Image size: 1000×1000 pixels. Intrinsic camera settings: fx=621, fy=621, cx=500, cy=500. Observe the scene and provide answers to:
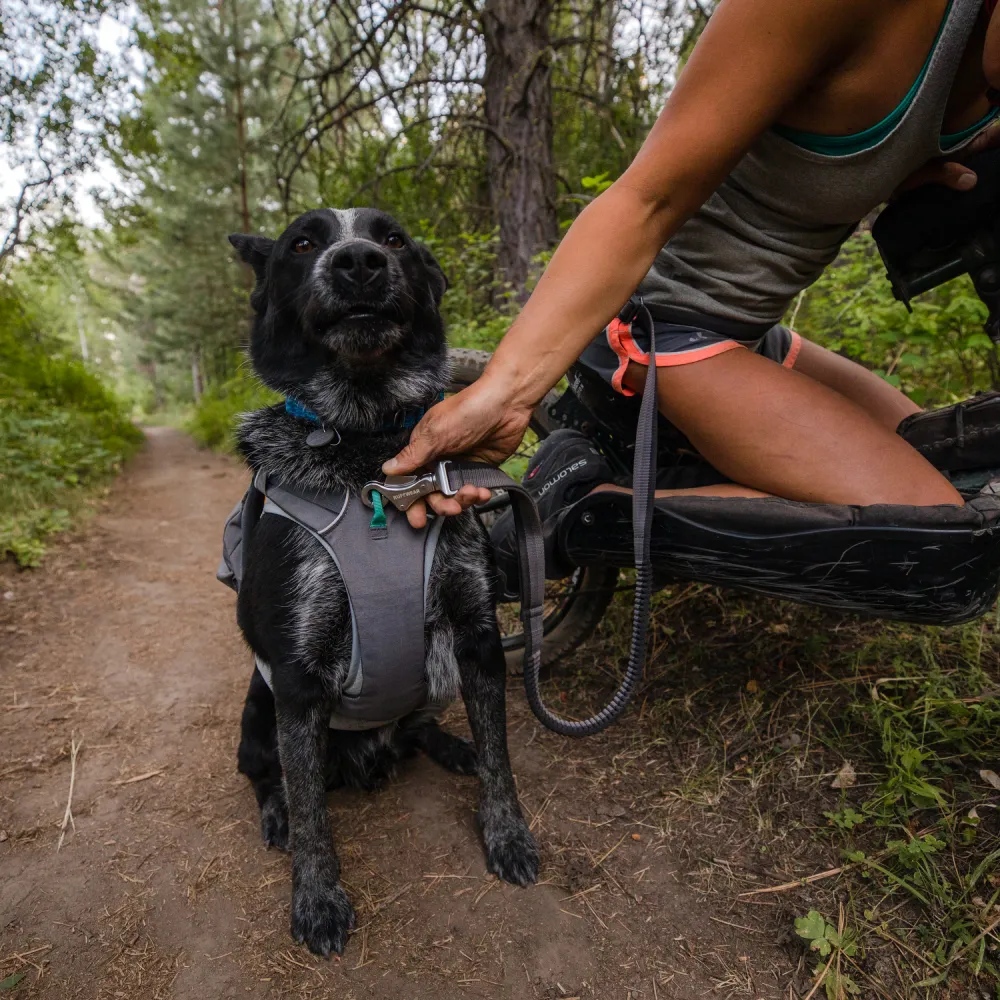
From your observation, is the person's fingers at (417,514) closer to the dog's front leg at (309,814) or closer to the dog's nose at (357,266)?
the dog's front leg at (309,814)

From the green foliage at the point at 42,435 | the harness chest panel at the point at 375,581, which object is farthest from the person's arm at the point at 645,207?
the green foliage at the point at 42,435

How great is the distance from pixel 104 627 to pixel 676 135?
3.81m

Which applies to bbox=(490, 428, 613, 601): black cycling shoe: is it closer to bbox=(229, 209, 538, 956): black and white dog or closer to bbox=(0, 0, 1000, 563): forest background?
bbox=(229, 209, 538, 956): black and white dog

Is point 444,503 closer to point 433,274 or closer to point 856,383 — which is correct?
point 433,274

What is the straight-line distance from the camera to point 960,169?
5.39 feet

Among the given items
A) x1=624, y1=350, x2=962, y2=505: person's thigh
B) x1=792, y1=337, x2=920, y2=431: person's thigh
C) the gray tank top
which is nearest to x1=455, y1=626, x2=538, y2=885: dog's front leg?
x1=624, y1=350, x2=962, y2=505: person's thigh

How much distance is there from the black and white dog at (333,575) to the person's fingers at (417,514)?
0.15m

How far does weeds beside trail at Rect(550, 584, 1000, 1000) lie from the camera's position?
4.53ft

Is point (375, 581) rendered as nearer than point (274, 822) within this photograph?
Yes

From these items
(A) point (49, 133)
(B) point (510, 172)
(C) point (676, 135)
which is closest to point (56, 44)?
(A) point (49, 133)

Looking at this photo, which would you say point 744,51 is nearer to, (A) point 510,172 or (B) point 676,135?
(B) point 676,135

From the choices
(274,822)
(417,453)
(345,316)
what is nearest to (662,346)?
(417,453)

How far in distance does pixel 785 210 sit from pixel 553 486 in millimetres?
1033

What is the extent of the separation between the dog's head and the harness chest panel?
33 cm
